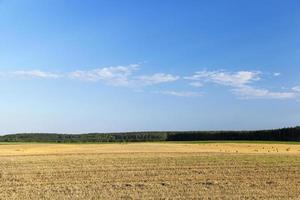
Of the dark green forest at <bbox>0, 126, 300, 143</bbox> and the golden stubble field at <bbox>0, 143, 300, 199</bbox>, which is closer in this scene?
the golden stubble field at <bbox>0, 143, 300, 199</bbox>

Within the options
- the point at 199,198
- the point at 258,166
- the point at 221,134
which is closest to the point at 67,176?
the point at 199,198

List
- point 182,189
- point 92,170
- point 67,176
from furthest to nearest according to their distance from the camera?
point 92,170 → point 67,176 → point 182,189

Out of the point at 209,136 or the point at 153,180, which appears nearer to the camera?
the point at 153,180

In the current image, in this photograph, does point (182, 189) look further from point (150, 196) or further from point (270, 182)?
point (270, 182)

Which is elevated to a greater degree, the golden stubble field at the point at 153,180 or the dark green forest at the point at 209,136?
the dark green forest at the point at 209,136

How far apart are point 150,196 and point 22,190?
16.3ft

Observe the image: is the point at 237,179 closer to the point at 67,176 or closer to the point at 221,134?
the point at 67,176

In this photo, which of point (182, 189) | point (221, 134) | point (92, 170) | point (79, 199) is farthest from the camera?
point (221, 134)

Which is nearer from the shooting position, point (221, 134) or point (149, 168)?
point (149, 168)

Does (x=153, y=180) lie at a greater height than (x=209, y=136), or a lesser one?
lesser

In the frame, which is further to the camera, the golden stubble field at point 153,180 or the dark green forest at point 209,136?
the dark green forest at point 209,136

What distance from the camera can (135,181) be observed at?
21016 mm

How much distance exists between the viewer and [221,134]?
340 ft

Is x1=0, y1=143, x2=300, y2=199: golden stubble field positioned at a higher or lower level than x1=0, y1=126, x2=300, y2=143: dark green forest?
lower
